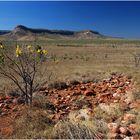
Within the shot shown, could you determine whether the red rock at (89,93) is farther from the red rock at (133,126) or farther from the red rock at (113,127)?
the red rock at (133,126)

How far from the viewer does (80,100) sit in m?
9.21

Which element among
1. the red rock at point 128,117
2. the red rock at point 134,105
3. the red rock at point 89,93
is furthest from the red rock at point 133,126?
the red rock at point 89,93

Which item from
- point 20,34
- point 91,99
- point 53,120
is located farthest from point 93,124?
point 20,34

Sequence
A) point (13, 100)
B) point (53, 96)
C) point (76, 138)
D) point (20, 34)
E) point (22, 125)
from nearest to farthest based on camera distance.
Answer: point (76, 138), point (22, 125), point (13, 100), point (53, 96), point (20, 34)

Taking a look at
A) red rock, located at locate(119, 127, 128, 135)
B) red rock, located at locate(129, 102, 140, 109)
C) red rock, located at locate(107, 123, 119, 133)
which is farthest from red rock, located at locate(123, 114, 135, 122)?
red rock, located at locate(129, 102, 140, 109)

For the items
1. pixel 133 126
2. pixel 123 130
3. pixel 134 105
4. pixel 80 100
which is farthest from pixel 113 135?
pixel 80 100

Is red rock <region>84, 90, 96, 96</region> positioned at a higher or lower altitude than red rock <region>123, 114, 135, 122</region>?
lower

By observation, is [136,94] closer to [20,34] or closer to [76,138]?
[76,138]

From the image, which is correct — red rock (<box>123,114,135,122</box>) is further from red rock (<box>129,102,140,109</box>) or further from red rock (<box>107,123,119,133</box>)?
red rock (<box>129,102,140,109</box>)

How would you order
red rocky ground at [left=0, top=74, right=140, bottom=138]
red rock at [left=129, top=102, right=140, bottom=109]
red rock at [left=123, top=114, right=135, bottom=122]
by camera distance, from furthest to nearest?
red rock at [left=129, top=102, right=140, bottom=109] → red rocky ground at [left=0, top=74, right=140, bottom=138] → red rock at [left=123, top=114, right=135, bottom=122]

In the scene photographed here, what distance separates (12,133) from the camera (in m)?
6.39

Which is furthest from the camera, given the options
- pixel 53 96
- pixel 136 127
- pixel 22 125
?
pixel 53 96

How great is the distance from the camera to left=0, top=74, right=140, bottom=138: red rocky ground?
6.97 m

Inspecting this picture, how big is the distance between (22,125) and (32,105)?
→ 2.02m
